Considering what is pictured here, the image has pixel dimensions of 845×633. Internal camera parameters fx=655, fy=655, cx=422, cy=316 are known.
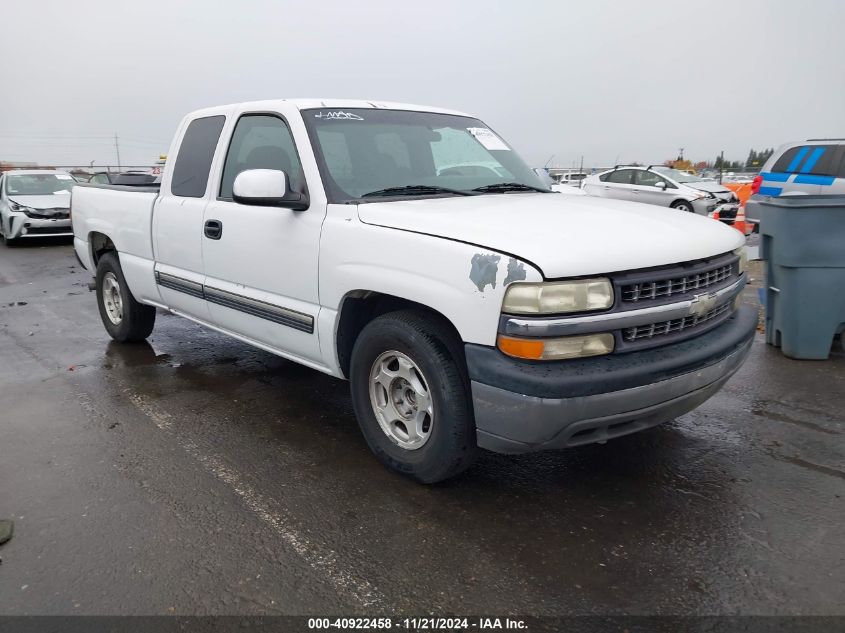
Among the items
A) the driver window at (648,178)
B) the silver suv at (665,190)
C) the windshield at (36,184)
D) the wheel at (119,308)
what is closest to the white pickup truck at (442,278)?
the wheel at (119,308)

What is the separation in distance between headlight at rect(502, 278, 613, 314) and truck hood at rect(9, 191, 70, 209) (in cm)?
1430

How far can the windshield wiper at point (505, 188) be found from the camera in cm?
401

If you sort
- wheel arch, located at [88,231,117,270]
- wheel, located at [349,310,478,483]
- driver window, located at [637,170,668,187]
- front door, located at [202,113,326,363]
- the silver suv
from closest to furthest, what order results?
wheel, located at [349,310,478,483]
front door, located at [202,113,326,363]
wheel arch, located at [88,231,117,270]
the silver suv
driver window, located at [637,170,668,187]

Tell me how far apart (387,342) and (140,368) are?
309cm

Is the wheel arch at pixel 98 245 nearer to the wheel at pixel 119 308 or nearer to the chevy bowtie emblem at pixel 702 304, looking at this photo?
the wheel at pixel 119 308

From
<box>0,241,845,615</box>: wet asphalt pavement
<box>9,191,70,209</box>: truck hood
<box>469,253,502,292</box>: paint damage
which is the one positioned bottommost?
<box>0,241,845,615</box>: wet asphalt pavement

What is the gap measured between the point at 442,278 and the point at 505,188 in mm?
1451

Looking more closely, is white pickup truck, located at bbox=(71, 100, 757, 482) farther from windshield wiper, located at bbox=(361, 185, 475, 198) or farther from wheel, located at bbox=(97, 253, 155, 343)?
wheel, located at bbox=(97, 253, 155, 343)

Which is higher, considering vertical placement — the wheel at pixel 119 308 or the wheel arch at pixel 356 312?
the wheel arch at pixel 356 312

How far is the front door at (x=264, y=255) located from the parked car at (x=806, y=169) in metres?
8.80

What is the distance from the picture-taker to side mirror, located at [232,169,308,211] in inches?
137

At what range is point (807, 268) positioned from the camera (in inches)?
208

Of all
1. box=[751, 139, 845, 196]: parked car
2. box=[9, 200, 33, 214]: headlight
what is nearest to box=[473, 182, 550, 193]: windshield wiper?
box=[751, 139, 845, 196]: parked car

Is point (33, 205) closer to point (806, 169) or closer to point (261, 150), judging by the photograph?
point (261, 150)
